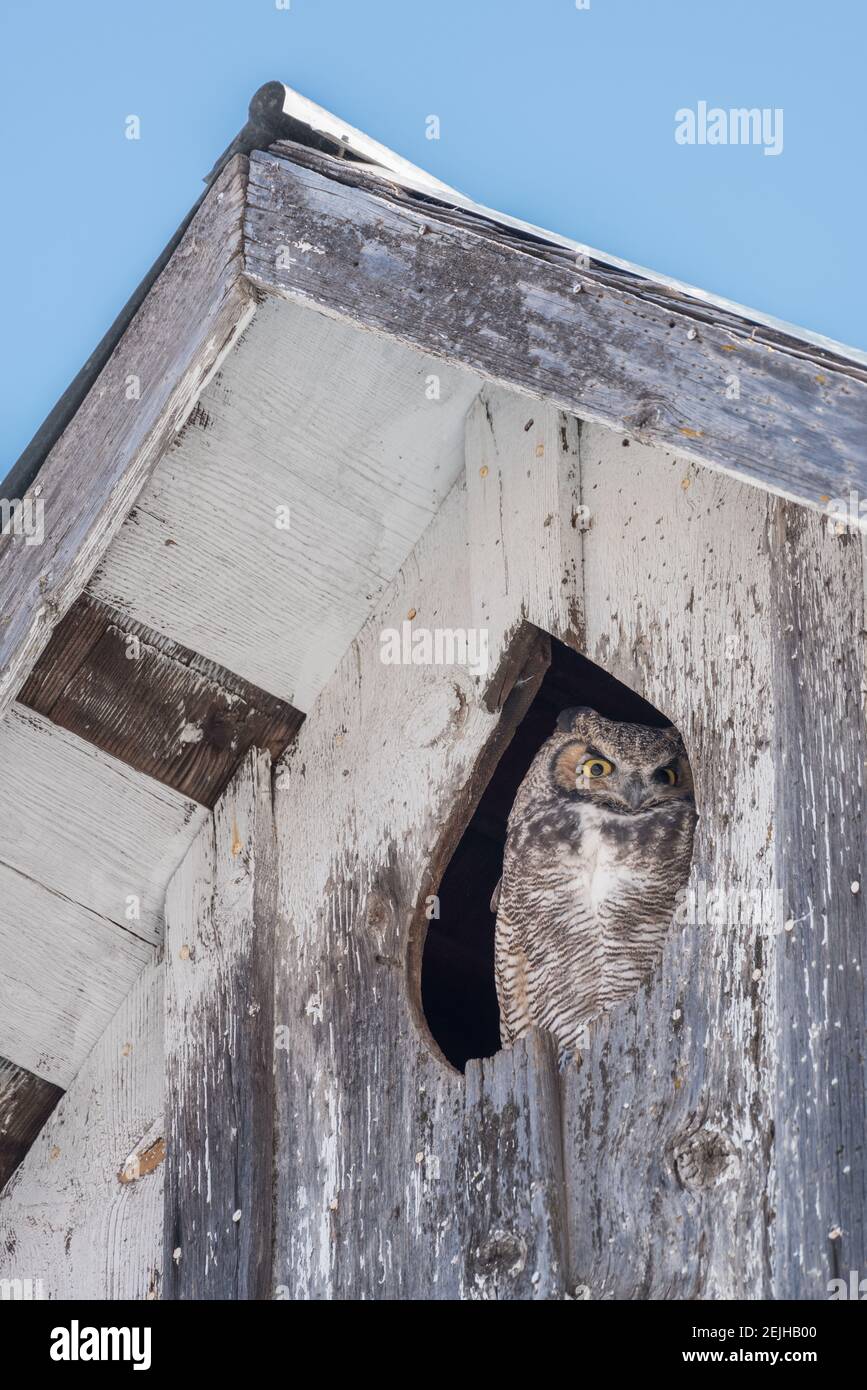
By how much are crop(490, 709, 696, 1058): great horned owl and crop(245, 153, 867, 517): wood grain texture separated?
997 mm

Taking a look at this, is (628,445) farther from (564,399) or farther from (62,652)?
(62,652)

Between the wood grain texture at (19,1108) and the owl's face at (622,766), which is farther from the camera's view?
the wood grain texture at (19,1108)

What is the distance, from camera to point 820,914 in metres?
2.06

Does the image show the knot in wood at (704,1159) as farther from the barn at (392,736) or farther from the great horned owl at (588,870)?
the great horned owl at (588,870)

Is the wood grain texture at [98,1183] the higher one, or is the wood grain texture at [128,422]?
the wood grain texture at [128,422]

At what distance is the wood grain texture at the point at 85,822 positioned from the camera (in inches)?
114

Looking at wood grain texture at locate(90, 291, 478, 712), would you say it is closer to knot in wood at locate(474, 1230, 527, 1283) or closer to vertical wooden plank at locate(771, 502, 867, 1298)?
vertical wooden plank at locate(771, 502, 867, 1298)

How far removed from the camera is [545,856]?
297 centimetres

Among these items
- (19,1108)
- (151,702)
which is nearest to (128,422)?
(151,702)

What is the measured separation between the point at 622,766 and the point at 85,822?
3.20 ft

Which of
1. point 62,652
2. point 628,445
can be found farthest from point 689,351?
point 62,652

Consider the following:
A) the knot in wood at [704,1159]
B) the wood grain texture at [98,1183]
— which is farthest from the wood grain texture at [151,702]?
the knot in wood at [704,1159]

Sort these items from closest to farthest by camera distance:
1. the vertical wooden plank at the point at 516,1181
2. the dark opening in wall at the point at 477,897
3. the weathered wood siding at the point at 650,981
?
the weathered wood siding at the point at 650,981, the vertical wooden plank at the point at 516,1181, the dark opening in wall at the point at 477,897

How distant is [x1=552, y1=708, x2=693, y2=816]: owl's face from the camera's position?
116 inches
